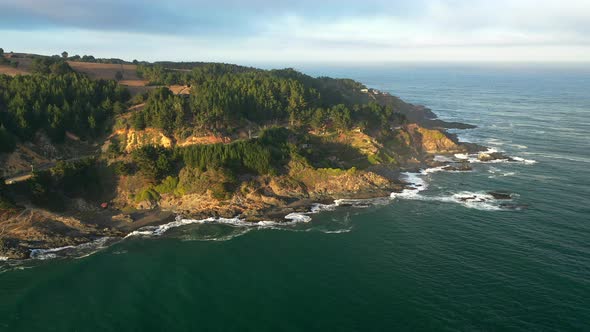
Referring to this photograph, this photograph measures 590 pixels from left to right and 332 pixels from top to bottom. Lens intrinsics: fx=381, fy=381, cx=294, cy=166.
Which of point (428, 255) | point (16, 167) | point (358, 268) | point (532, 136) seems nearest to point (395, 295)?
point (358, 268)

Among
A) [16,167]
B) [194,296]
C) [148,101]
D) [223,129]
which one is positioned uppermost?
[148,101]

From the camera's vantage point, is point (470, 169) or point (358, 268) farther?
point (470, 169)

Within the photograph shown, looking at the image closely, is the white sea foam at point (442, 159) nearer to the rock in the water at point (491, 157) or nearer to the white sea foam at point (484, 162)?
the white sea foam at point (484, 162)

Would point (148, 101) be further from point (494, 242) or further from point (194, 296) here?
point (494, 242)

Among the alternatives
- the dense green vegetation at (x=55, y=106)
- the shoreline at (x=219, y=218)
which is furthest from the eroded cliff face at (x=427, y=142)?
the dense green vegetation at (x=55, y=106)

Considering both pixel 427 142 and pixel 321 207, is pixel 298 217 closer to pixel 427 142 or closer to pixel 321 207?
pixel 321 207

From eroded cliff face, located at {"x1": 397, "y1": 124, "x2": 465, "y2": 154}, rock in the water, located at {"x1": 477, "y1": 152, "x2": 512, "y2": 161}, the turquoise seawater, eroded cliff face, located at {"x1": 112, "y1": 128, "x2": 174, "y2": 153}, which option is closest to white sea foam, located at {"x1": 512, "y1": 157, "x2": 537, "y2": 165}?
rock in the water, located at {"x1": 477, "y1": 152, "x2": 512, "y2": 161}
